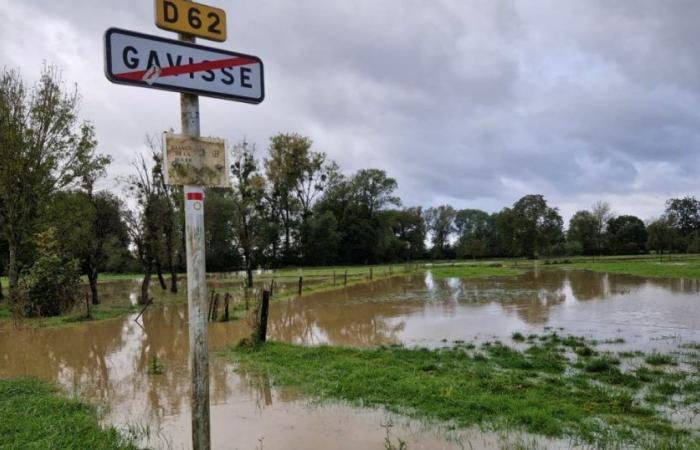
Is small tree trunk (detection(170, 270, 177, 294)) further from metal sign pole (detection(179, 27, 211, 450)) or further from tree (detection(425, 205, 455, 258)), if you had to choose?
tree (detection(425, 205, 455, 258))

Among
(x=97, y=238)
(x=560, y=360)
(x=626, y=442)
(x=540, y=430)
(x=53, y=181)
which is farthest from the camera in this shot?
(x=97, y=238)

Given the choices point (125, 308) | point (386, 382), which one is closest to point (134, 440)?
point (386, 382)

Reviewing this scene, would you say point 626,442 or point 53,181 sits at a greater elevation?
point 53,181

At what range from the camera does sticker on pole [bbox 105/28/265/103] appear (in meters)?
3.14

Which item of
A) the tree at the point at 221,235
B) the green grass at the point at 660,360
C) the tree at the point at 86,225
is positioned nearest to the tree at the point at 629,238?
the tree at the point at 221,235

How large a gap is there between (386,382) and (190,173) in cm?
569

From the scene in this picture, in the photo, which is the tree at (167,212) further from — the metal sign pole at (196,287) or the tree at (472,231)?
the tree at (472,231)

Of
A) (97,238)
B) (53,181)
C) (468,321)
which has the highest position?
(53,181)

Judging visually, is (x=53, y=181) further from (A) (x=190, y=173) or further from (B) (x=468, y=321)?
(A) (x=190, y=173)

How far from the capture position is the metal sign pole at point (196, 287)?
11.1 ft

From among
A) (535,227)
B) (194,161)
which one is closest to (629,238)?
(535,227)

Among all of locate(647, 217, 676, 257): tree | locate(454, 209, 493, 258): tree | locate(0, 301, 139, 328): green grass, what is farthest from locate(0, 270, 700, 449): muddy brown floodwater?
locate(454, 209, 493, 258): tree

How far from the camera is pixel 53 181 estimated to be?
68.1 ft

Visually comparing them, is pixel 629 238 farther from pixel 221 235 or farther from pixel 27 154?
pixel 27 154
